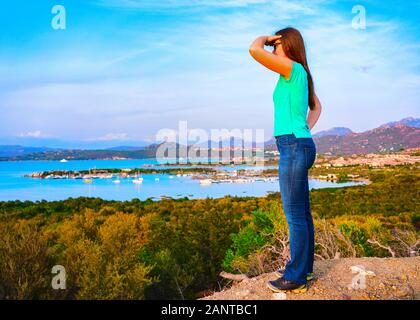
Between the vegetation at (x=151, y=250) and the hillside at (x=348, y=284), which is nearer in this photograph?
the hillside at (x=348, y=284)

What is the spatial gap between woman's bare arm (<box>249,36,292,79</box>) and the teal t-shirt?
6 cm

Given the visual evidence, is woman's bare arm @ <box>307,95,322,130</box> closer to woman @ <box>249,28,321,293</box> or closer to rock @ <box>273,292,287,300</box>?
woman @ <box>249,28,321,293</box>

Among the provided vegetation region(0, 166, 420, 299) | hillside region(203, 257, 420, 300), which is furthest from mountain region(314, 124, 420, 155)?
hillside region(203, 257, 420, 300)

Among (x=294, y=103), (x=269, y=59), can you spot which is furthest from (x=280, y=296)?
(x=269, y=59)

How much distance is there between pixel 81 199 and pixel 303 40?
28.1 m

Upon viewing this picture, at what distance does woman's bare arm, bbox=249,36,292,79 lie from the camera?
2742mm

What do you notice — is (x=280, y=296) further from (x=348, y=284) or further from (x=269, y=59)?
(x=269, y=59)

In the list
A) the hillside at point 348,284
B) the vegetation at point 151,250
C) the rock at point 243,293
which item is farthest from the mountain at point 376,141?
the rock at point 243,293

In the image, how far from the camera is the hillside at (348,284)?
3.05 metres

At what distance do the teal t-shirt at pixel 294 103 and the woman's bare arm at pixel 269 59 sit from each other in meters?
0.06

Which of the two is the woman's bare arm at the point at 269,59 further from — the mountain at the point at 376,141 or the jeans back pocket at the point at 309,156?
the mountain at the point at 376,141

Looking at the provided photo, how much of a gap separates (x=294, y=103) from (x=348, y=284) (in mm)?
1525
